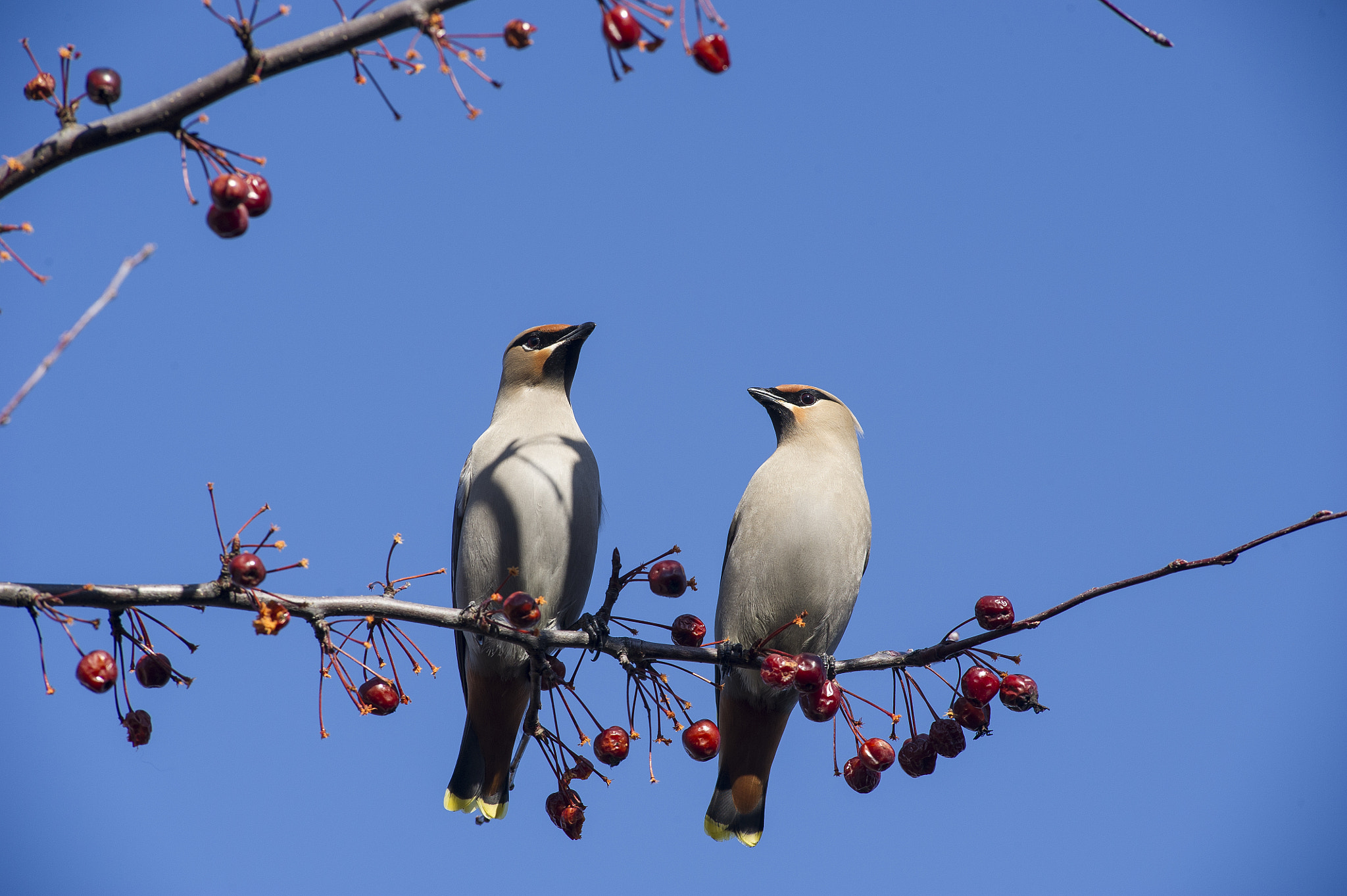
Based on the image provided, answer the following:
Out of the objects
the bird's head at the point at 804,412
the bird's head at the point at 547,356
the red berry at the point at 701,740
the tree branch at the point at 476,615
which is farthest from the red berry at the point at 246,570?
the bird's head at the point at 804,412

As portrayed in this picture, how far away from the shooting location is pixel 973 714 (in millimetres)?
3582

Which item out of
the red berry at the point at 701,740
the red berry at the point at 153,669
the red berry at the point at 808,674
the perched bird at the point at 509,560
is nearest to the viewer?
the red berry at the point at 153,669

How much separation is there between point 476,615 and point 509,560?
1338mm

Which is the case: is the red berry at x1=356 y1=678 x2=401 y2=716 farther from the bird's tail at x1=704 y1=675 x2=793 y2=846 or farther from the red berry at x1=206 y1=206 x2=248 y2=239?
the bird's tail at x1=704 y1=675 x2=793 y2=846

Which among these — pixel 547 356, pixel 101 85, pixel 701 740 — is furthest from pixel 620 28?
pixel 547 356

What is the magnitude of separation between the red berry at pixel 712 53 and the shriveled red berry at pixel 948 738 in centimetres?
215

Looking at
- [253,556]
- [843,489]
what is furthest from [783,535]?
[253,556]

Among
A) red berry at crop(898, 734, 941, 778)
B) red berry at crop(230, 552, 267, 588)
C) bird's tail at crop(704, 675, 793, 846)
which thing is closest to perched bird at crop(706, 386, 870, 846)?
bird's tail at crop(704, 675, 793, 846)

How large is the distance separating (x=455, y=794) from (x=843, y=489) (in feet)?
7.03

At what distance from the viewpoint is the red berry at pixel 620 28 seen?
252 centimetres

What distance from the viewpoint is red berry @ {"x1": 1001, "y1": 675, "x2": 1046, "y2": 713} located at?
138 inches

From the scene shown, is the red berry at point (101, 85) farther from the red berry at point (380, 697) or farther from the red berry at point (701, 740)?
the red berry at point (701, 740)

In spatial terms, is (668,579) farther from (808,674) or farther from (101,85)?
(101,85)

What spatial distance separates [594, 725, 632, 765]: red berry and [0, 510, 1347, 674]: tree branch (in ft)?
1.05
